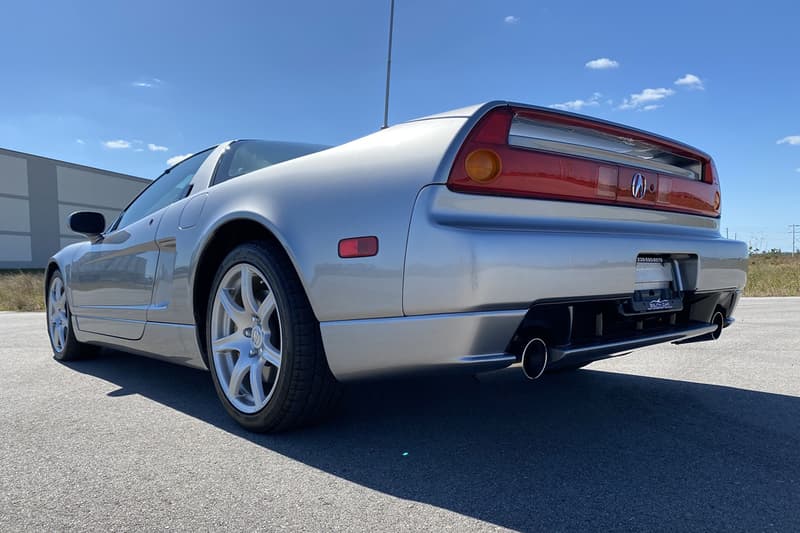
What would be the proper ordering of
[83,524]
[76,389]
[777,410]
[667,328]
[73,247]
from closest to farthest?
[83,524]
[667,328]
[777,410]
[76,389]
[73,247]

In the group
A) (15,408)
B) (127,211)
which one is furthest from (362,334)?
(127,211)

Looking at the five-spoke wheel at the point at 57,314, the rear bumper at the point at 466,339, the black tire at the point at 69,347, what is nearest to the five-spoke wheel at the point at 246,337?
the rear bumper at the point at 466,339

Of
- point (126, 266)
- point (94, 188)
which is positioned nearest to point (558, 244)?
point (126, 266)

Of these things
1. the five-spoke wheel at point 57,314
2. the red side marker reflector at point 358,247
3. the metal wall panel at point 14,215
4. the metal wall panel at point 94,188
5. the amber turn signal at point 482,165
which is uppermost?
the metal wall panel at point 94,188

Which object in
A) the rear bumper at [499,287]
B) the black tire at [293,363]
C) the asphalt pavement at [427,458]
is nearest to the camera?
the asphalt pavement at [427,458]

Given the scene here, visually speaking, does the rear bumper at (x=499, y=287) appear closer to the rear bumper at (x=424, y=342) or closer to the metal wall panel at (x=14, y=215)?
the rear bumper at (x=424, y=342)

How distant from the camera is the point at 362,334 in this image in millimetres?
2025

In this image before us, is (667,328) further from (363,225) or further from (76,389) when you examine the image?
(76,389)

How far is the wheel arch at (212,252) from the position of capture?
258 centimetres

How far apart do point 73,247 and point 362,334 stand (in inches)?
135

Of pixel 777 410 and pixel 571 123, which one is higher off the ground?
pixel 571 123

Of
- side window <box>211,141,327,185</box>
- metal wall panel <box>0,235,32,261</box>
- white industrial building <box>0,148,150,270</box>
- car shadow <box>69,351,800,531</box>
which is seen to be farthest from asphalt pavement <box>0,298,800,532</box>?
metal wall panel <box>0,235,32,261</box>

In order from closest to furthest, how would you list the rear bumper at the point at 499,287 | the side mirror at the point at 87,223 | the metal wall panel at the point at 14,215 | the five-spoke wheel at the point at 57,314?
1. the rear bumper at the point at 499,287
2. the side mirror at the point at 87,223
3. the five-spoke wheel at the point at 57,314
4. the metal wall panel at the point at 14,215

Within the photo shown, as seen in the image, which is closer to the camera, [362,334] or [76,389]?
[362,334]
